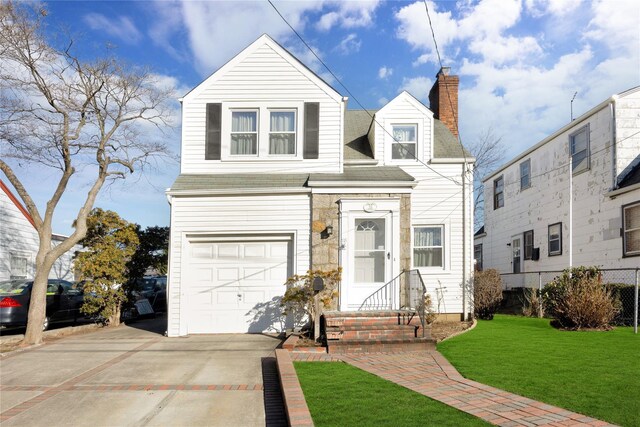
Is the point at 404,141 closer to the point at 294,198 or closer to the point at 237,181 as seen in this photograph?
the point at 294,198

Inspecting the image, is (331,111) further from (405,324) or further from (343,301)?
(405,324)

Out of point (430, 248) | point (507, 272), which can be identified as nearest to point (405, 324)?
point (430, 248)

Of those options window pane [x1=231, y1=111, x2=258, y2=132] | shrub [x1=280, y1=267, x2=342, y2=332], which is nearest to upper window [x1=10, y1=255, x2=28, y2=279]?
window pane [x1=231, y1=111, x2=258, y2=132]

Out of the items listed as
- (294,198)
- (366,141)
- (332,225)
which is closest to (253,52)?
(366,141)

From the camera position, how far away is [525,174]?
66.7 feet

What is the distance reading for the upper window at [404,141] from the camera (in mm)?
13820

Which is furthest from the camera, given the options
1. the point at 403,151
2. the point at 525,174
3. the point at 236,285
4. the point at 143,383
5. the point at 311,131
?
the point at 525,174

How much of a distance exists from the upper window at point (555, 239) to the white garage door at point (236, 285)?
10.4 metres

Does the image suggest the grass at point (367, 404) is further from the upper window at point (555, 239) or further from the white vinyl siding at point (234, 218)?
the upper window at point (555, 239)

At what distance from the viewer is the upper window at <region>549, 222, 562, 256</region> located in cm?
1744

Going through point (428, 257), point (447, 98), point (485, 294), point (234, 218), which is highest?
point (447, 98)

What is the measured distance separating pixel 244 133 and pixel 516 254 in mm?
13496

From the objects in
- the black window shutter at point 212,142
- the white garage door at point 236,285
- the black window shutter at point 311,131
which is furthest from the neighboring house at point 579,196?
the black window shutter at point 212,142

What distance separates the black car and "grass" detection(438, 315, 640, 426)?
9828mm
